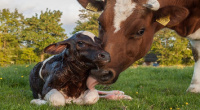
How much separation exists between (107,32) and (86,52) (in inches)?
23.2

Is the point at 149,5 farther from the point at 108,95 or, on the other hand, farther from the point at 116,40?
the point at 108,95

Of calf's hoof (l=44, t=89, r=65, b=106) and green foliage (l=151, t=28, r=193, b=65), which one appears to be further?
green foliage (l=151, t=28, r=193, b=65)

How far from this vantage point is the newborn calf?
3105mm

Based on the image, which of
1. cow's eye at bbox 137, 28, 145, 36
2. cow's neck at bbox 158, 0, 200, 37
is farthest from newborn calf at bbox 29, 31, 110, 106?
cow's neck at bbox 158, 0, 200, 37

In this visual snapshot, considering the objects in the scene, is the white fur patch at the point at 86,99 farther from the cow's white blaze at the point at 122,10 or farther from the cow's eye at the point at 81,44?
the cow's white blaze at the point at 122,10

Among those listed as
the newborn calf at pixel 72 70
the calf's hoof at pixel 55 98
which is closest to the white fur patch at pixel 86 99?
the newborn calf at pixel 72 70

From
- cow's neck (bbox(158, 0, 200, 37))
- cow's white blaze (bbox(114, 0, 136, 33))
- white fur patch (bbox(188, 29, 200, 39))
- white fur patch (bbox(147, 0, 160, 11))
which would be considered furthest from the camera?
white fur patch (bbox(188, 29, 200, 39))

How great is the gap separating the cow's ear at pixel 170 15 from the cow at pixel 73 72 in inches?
46.7

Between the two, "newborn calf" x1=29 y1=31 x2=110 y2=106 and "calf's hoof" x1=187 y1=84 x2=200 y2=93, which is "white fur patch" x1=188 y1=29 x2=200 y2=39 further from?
"newborn calf" x1=29 y1=31 x2=110 y2=106

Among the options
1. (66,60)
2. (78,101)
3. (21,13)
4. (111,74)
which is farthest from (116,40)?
(21,13)

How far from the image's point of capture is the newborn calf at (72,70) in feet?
10.2

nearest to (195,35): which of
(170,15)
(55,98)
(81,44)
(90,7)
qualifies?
(170,15)

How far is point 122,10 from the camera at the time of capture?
3604 mm

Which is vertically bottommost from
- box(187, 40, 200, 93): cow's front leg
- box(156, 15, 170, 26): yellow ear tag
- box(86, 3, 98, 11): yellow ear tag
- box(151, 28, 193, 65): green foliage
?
box(151, 28, 193, 65): green foliage
